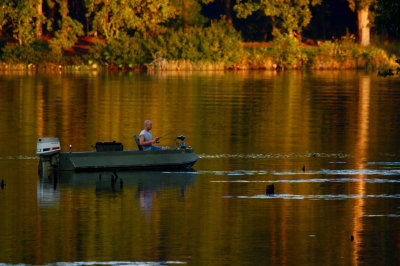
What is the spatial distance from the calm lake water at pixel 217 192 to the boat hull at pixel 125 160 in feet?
0.92

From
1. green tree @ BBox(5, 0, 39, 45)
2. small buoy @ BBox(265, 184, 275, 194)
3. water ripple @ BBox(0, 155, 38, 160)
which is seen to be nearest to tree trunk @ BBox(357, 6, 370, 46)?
green tree @ BBox(5, 0, 39, 45)

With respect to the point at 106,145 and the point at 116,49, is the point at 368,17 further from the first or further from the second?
the point at 106,145

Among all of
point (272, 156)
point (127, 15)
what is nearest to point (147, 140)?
point (272, 156)

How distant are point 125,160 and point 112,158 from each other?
301 millimetres

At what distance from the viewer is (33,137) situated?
115 ft

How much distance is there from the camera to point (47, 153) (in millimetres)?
25344

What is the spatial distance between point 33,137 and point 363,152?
384 inches

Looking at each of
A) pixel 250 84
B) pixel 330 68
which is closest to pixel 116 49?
pixel 330 68

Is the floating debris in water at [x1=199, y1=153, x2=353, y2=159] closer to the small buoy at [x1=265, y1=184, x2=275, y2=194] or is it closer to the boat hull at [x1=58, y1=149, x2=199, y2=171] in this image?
the boat hull at [x1=58, y1=149, x2=199, y2=171]

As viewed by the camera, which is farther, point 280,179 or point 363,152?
point 363,152

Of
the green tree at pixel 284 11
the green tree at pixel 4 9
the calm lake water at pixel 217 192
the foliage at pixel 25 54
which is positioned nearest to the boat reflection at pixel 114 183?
the calm lake water at pixel 217 192

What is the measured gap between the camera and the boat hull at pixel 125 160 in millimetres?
25859

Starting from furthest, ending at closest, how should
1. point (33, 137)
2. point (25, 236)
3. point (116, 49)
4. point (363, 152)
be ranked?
point (116, 49) < point (33, 137) < point (363, 152) < point (25, 236)

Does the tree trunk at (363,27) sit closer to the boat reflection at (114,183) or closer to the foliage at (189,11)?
the foliage at (189,11)
